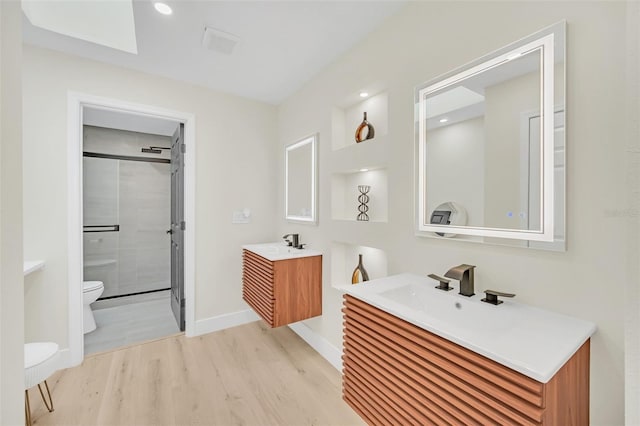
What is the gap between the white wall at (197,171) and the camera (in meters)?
2.05

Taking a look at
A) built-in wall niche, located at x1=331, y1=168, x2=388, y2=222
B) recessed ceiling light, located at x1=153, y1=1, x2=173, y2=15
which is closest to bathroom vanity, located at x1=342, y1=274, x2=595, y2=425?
built-in wall niche, located at x1=331, y1=168, x2=388, y2=222

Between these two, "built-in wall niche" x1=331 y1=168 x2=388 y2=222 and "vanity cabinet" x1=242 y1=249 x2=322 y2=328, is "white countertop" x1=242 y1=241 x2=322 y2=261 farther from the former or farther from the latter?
"built-in wall niche" x1=331 y1=168 x2=388 y2=222

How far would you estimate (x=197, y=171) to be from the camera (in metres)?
2.69

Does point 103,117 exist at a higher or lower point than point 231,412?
higher

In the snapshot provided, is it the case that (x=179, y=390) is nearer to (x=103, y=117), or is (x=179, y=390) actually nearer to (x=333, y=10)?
(x=333, y=10)

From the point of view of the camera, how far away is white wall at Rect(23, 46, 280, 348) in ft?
6.73

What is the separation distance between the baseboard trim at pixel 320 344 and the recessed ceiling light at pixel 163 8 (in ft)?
8.71

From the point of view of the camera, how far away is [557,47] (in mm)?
1004

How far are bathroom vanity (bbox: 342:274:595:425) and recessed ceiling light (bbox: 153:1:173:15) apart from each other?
204 cm

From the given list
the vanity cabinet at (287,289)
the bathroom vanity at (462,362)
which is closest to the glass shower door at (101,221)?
the vanity cabinet at (287,289)

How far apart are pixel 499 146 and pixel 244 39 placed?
6.10 ft

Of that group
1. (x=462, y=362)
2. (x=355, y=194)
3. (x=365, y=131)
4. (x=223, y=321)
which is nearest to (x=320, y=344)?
(x=223, y=321)

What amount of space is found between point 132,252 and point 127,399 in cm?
262

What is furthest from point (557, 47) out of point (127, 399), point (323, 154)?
point (127, 399)
